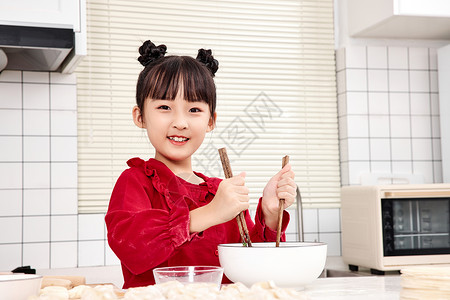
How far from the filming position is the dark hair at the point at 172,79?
3.43ft

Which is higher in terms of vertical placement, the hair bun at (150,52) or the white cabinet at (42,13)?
the white cabinet at (42,13)

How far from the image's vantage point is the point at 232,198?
0.83 metres

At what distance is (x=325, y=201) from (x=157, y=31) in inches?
42.0

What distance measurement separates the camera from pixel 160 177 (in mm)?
1085

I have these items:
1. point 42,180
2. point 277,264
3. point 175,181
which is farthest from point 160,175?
point 42,180

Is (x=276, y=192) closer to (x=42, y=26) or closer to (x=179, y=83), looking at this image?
(x=179, y=83)

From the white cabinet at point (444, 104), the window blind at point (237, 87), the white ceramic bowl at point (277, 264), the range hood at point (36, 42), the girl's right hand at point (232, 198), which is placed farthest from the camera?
the white cabinet at point (444, 104)

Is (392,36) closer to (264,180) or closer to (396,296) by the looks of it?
(264,180)

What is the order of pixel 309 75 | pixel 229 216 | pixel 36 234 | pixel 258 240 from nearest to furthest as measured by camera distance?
1. pixel 229 216
2. pixel 258 240
3. pixel 36 234
4. pixel 309 75

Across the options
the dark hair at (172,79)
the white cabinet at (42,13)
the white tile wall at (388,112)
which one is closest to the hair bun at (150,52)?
the dark hair at (172,79)

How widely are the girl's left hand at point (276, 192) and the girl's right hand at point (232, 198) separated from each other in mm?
81

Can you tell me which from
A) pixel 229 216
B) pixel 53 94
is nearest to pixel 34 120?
pixel 53 94

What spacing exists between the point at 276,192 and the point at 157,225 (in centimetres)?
24

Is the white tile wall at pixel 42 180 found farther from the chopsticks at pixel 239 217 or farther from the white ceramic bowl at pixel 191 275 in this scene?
the white ceramic bowl at pixel 191 275
